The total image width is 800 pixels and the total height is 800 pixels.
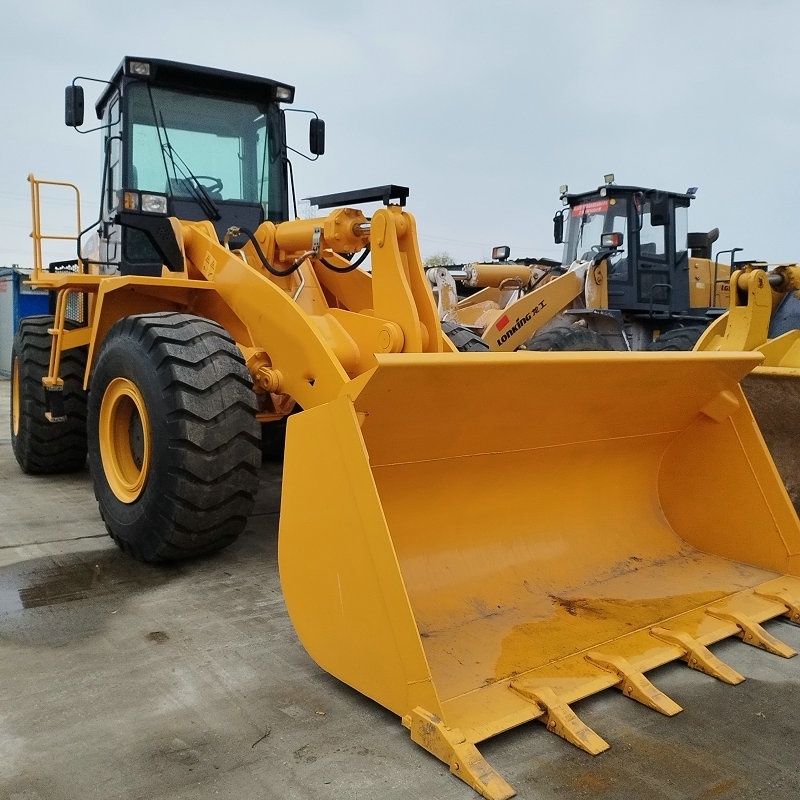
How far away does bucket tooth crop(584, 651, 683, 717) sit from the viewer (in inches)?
104

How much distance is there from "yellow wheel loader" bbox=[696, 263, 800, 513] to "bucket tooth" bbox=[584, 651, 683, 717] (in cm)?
210

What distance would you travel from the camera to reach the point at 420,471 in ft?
10.6

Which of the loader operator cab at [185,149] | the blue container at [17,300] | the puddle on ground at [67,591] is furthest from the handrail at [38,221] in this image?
the blue container at [17,300]

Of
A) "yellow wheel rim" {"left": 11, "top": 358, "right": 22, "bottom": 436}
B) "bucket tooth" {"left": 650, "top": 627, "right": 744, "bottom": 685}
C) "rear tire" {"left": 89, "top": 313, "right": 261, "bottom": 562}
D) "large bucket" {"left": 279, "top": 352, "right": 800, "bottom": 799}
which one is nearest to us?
"large bucket" {"left": 279, "top": 352, "right": 800, "bottom": 799}

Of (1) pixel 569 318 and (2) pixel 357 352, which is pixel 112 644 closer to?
(2) pixel 357 352

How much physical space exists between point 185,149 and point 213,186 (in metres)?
0.28

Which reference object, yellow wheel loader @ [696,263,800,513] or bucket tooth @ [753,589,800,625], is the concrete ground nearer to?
bucket tooth @ [753,589,800,625]

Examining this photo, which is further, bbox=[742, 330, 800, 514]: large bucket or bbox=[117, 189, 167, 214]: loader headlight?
bbox=[117, 189, 167, 214]: loader headlight

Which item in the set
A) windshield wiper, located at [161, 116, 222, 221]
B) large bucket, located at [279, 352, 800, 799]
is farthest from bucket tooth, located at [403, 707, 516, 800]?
windshield wiper, located at [161, 116, 222, 221]

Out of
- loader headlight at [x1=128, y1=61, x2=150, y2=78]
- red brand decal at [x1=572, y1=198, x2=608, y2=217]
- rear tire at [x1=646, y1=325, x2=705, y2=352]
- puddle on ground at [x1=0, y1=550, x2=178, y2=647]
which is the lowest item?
puddle on ground at [x1=0, y1=550, x2=178, y2=647]

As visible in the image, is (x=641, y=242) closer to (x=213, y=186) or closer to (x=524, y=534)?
(x=213, y=186)

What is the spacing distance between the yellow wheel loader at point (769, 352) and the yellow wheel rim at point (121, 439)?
10.5ft

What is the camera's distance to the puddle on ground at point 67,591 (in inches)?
129

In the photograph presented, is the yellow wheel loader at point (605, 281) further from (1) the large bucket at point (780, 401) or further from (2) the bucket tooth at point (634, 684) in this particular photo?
(2) the bucket tooth at point (634, 684)
